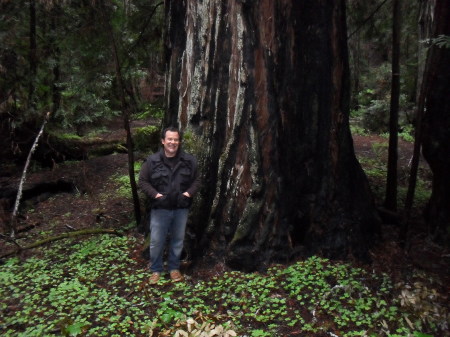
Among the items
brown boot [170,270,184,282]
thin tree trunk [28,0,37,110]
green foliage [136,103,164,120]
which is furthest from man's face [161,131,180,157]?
thin tree trunk [28,0,37,110]

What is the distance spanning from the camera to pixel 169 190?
507 cm

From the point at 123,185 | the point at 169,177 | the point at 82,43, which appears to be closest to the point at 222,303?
the point at 169,177

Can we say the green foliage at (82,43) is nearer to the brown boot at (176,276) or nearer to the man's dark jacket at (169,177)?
the man's dark jacket at (169,177)

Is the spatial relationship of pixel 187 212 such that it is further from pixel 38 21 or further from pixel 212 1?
pixel 38 21

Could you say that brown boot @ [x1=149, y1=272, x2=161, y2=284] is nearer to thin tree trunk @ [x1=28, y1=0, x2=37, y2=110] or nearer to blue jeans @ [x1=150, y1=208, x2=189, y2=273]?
blue jeans @ [x1=150, y1=208, x2=189, y2=273]

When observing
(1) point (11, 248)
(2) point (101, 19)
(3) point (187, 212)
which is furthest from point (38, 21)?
(3) point (187, 212)

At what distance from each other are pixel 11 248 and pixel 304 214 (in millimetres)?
4838

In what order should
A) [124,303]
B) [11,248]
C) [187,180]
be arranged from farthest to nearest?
[11,248], [187,180], [124,303]

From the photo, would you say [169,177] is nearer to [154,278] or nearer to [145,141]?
[154,278]

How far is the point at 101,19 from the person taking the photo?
6.65 metres

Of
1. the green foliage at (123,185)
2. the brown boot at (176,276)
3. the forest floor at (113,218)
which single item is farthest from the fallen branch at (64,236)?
the green foliage at (123,185)

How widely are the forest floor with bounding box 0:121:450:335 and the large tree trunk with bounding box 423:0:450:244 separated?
356 mm

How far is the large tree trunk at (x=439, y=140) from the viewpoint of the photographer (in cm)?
567

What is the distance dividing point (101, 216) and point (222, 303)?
3727 mm
